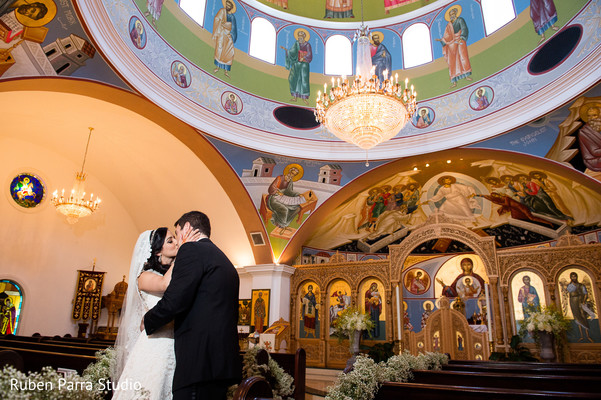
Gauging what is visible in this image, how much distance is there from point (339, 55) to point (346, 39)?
601 millimetres

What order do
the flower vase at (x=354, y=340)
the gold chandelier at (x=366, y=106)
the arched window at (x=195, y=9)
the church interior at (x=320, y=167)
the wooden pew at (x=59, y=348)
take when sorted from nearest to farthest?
the wooden pew at (x=59, y=348)
the gold chandelier at (x=366, y=106)
the church interior at (x=320, y=167)
the arched window at (x=195, y=9)
the flower vase at (x=354, y=340)

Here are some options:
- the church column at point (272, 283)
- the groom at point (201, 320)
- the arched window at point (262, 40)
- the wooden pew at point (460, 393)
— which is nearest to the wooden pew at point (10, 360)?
the groom at point (201, 320)

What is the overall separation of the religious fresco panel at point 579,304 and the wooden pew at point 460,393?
1040cm

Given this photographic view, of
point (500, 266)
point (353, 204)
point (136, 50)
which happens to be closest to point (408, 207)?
point (353, 204)

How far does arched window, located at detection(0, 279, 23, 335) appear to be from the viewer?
1223cm

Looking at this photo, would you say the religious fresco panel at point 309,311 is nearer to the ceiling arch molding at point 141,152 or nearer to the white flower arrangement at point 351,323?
the white flower arrangement at point 351,323

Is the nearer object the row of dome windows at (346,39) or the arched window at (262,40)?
the row of dome windows at (346,39)

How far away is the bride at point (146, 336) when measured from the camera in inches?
97.0

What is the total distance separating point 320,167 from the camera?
1342cm

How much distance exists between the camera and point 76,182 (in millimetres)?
13672

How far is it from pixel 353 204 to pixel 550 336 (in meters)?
6.88

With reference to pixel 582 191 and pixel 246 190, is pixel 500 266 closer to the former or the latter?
pixel 582 191

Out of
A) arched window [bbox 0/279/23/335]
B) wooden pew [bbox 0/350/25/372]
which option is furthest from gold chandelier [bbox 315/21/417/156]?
arched window [bbox 0/279/23/335]

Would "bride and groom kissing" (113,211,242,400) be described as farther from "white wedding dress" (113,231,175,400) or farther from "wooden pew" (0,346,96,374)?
"wooden pew" (0,346,96,374)
